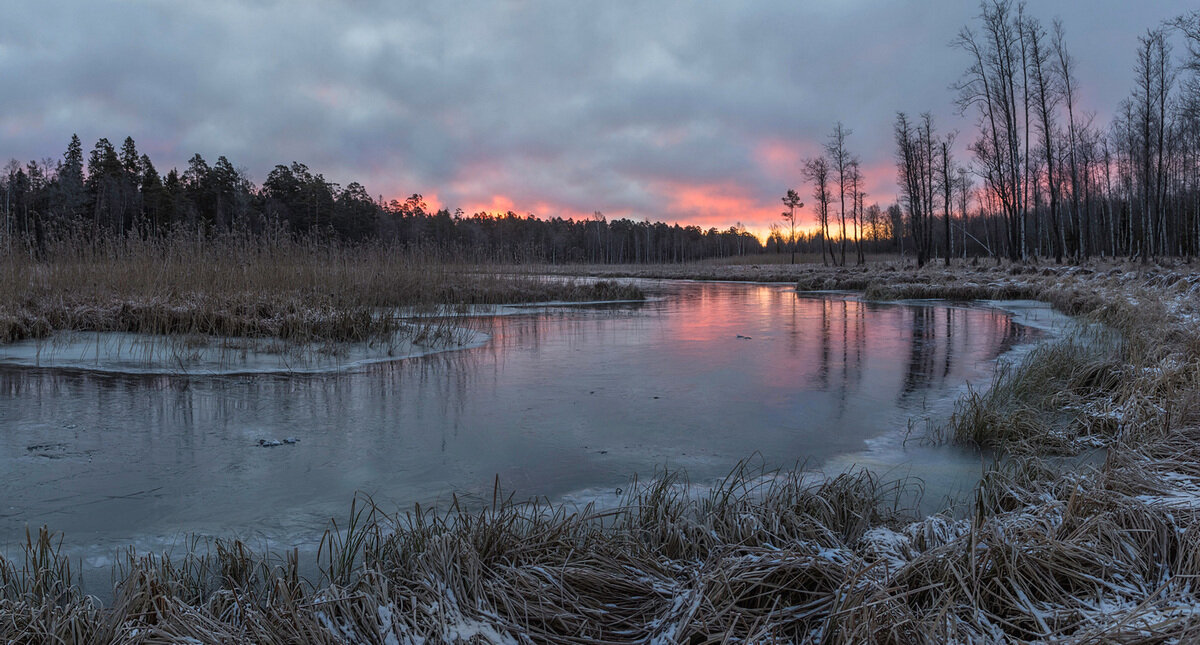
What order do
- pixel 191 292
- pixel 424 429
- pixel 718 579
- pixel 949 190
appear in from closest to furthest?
pixel 718 579, pixel 424 429, pixel 191 292, pixel 949 190

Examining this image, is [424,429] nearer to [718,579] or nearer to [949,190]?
[718,579]

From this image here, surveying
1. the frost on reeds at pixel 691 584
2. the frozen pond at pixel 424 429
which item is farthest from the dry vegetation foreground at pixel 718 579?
the frozen pond at pixel 424 429

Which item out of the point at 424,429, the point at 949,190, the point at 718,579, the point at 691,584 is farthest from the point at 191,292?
the point at 949,190

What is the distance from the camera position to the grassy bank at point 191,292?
8617 millimetres

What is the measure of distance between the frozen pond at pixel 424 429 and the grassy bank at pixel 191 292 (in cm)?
104

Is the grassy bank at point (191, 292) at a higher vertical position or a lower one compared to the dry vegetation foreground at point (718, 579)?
higher

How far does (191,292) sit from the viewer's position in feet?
29.2

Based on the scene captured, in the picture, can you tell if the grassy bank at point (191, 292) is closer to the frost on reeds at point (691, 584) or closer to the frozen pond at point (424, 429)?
the frozen pond at point (424, 429)

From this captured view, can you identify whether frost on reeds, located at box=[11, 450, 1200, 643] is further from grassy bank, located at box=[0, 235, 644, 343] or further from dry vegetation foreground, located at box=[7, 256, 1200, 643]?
grassy bank, located at box=[0, 235, 644, 343]

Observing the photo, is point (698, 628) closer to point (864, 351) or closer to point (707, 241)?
point (864, 351)

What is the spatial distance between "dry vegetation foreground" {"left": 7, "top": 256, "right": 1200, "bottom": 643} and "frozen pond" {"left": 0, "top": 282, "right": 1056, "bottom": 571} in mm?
570

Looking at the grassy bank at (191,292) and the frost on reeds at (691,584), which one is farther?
the grassy bank at (191,292)

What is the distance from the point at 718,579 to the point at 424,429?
3.29 meters

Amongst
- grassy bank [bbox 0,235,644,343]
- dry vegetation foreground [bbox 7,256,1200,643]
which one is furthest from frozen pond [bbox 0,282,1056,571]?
grassy bank [bbox 0,235,644,343]
